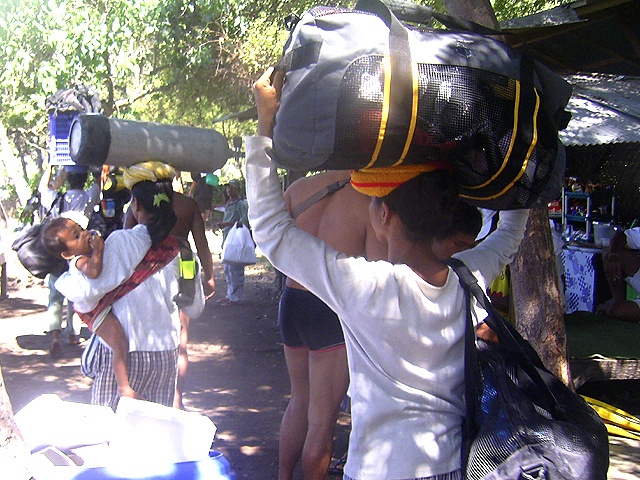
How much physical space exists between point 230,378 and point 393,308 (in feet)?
15.9

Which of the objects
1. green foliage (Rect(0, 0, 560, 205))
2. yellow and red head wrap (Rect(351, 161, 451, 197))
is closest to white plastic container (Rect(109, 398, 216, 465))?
yellow and red head wrap (Rect(351, 161, 451, 197))

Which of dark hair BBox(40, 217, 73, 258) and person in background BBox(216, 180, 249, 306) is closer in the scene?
dark hair BBox(40, 217, 73, 258)

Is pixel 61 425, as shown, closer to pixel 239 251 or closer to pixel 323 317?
pixel 323 317

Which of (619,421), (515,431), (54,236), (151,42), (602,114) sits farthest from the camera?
(151,42)

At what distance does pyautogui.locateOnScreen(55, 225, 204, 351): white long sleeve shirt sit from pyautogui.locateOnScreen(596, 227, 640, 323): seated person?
4.12 metres

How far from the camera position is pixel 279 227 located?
6.26 feet

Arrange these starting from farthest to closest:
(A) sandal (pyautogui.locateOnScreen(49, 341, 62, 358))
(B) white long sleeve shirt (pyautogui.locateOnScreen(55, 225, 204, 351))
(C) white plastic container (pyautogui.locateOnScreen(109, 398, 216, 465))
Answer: (A) sandal (pyautogui.locateOnScreen(49, 341, 62, 358))
(B) white long sleeve shirt (pyautogui.locateOnScreen(55, 225, 204, 351))
(C) white plastic container (pyautogui.locateOnScreen(109, 398, 216, 465))

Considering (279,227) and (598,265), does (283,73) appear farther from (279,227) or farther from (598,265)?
(598,265)

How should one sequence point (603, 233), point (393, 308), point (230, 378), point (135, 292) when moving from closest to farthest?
point (393, 308) < point (135, 292) < point (230, 378) < point (603, 233)

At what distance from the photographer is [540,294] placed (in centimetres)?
382

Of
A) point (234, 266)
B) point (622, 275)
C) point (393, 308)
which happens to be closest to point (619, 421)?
point (622, 275)

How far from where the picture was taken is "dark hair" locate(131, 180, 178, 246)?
4.01 m

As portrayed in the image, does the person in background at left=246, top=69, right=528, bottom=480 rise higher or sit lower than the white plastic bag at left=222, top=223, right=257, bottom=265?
higher

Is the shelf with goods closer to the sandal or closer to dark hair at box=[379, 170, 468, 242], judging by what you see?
the sandal
